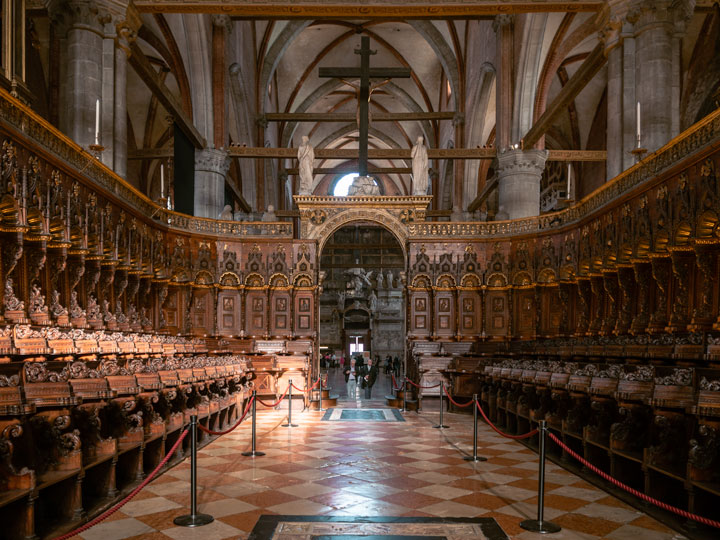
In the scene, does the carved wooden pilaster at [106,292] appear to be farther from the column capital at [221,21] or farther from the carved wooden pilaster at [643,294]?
the column capital at [221,21]

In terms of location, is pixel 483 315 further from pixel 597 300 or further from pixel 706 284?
pixel 706 284

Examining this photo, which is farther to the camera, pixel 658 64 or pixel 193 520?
pixel 658 64

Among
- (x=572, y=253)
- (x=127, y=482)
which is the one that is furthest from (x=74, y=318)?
(x=572, y=253)

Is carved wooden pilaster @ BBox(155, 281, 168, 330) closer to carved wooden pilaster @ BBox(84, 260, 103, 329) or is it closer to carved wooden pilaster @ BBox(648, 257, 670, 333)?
carved wooden pilaster @ BBox(84, 260, 103, 329)

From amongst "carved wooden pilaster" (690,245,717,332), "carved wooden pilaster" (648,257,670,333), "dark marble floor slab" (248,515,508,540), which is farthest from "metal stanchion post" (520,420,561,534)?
"carved wooden pilaster" (648,257,670,333)

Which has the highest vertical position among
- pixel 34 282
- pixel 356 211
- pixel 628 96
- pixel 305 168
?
pixel 628 96

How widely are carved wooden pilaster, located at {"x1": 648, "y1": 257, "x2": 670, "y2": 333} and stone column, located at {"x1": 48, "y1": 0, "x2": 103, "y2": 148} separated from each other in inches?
414

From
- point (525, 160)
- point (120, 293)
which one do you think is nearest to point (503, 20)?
point (525, 160)

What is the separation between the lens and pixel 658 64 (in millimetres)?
11914

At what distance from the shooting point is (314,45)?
32531mm

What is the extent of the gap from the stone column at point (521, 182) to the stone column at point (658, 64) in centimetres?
695

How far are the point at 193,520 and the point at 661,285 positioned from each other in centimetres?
801

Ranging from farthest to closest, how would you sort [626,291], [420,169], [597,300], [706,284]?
[420,169] < [597,300] < [626,291] < [706,284]

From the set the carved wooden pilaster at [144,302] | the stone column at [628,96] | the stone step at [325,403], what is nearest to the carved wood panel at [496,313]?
the stone step at [325,403]
